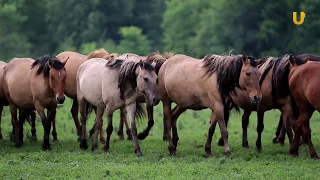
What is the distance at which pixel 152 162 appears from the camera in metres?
13.4

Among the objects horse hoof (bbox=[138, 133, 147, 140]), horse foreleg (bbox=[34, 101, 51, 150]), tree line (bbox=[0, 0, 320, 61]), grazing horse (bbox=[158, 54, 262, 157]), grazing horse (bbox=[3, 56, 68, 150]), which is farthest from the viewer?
tree line (bbox=[0, 0, 320, 61])

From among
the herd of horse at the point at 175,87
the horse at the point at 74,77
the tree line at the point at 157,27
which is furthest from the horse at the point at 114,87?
the tree line at the point at 157,27

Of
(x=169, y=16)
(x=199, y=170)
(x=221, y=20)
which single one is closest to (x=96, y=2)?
(x=169, y=16)

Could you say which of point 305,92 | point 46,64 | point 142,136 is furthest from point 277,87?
point 46,64

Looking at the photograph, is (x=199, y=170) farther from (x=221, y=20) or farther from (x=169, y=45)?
(x=169, y=45)

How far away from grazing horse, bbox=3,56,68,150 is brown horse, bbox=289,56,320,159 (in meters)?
4.35

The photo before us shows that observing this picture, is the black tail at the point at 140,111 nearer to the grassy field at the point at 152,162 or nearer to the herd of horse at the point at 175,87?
the herd of horse at the point at 175,87

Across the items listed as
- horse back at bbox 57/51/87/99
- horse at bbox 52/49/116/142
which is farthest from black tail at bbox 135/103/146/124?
horse back at bbox 57/51/87/99

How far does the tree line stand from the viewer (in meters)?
52.2

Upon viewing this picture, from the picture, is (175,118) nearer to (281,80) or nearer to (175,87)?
(175,87)

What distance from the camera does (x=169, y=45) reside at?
6378 cm

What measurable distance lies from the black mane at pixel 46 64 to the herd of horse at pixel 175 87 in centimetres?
2

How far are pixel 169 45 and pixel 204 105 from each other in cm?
4974

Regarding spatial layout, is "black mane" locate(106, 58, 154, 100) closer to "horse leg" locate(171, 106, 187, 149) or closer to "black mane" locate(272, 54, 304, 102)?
"horse leg" locate(171, 106, 187, 149)
